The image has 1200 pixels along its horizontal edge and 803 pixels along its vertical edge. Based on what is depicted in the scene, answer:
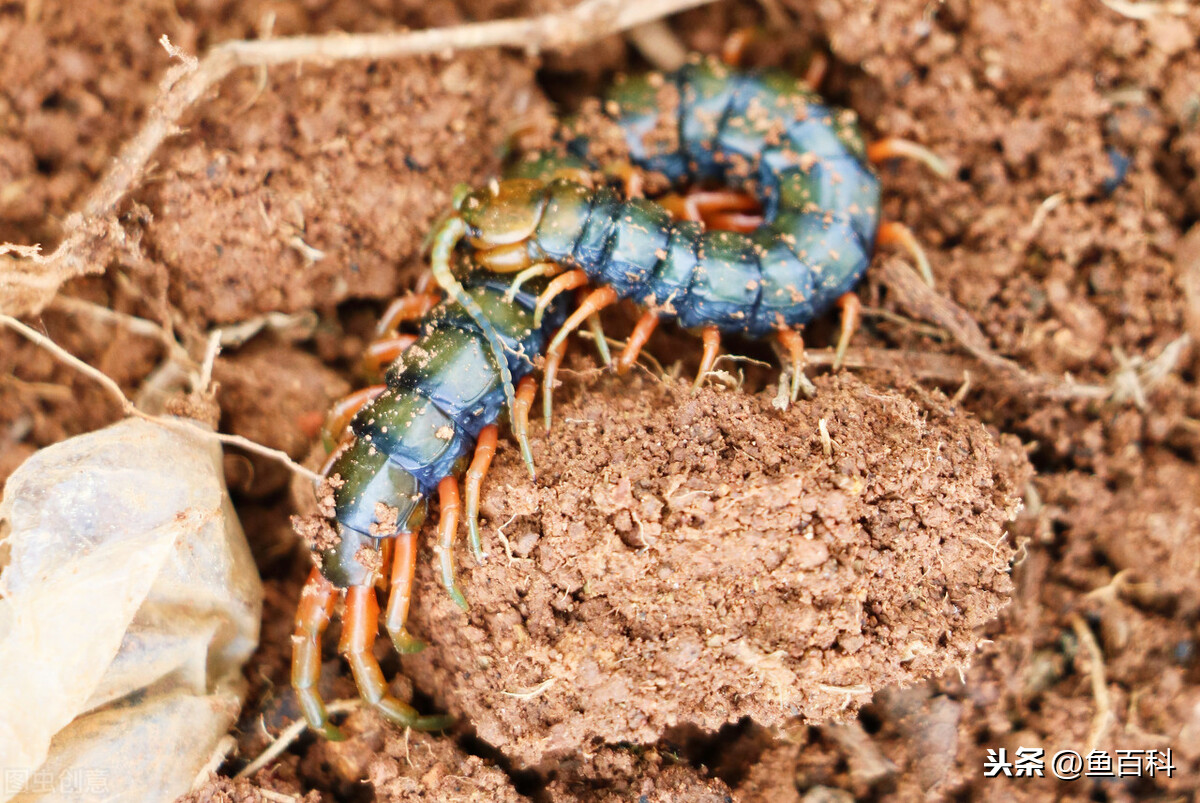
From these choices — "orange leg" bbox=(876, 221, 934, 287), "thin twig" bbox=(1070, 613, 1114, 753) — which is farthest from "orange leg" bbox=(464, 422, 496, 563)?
"thin twig" bbox=(1070, 613, 1114, 753)

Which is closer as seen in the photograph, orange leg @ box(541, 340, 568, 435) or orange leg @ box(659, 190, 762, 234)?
orange leg @ box(541, 340, 568, 435)

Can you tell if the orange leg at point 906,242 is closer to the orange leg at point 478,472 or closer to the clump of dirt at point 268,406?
the orange leg at point 478,472

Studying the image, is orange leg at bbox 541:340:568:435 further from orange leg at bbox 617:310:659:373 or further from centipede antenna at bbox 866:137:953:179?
centipede antenna at bbox 866:137:953:179

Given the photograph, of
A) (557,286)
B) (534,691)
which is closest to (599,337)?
(557,286)

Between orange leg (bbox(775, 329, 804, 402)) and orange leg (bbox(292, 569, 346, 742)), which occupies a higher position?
orange leg (bbox(775, 329, 804, 402))

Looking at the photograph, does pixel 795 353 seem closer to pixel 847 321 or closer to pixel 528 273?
pixel 847 321

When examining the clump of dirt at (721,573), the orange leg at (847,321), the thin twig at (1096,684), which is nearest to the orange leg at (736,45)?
the orange leg at (847,321)

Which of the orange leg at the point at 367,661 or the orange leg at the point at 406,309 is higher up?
the orange leg at the point at 406,309
